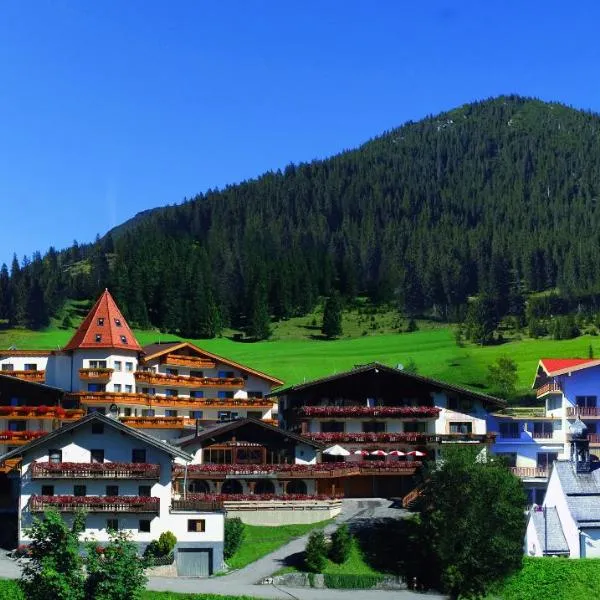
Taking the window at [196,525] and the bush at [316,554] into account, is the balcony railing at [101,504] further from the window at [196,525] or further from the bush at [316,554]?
the bush at [316,554]

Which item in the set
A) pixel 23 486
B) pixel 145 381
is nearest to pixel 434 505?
pixel 23 486

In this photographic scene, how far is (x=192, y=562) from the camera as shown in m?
64.4

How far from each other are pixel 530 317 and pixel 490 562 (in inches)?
5625

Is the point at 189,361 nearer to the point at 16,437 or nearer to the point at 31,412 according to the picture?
the point at 31,412

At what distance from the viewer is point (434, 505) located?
206 ft

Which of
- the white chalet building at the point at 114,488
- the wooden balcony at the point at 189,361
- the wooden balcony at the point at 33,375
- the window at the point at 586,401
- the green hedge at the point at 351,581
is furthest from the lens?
the wooden balcony at the point at 189,361

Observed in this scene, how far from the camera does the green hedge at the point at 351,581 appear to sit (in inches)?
2420

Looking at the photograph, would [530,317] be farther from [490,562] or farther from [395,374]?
[490,562]

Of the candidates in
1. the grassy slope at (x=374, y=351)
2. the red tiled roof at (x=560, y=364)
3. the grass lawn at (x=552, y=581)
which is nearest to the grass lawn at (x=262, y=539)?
the grass lawn at (x=552, y=581)

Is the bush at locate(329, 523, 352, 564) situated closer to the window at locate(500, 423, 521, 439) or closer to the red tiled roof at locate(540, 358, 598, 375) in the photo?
the window at locate(500, 423, 521, 439)

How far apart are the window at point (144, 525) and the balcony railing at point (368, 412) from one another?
2157cm

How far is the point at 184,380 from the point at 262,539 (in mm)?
30670

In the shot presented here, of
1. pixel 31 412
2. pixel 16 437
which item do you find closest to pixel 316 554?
pixel 16 437

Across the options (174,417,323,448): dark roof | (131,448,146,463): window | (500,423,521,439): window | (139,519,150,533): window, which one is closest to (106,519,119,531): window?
(139,519,150,533): window
